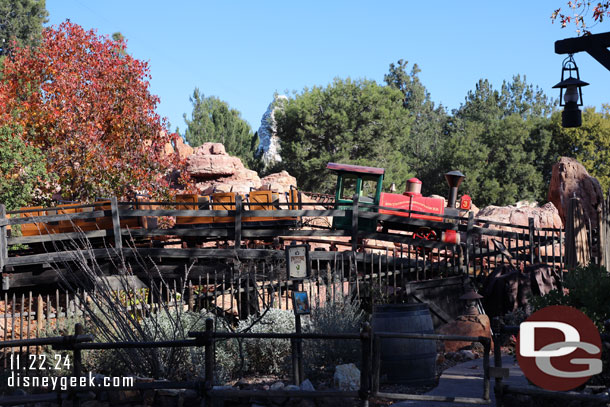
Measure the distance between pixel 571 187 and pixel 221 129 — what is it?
34.7m

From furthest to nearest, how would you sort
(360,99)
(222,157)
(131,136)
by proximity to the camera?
(360,99)
(222,157)
(131,136)

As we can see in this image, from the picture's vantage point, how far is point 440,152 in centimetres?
4994

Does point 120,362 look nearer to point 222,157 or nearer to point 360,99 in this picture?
point 222,157

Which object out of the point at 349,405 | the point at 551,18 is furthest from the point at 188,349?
the point at 551,18

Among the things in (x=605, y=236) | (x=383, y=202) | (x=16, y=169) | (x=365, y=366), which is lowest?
(x=365, y=366)

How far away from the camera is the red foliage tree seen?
66.0 ft

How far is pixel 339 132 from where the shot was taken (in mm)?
42156

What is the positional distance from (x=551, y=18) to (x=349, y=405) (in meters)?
9.47

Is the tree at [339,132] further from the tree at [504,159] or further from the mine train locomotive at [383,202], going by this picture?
the mine train locomotive at [383,202]

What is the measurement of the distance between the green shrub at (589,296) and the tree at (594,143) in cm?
3556

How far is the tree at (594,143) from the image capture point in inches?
1622

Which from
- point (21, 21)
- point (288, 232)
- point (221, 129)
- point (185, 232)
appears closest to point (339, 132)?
point (221, 129)

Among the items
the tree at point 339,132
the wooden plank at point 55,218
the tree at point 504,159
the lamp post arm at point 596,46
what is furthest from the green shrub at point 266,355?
the tree at point 504,159

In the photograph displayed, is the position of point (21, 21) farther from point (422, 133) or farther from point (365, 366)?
point (365, 366)
